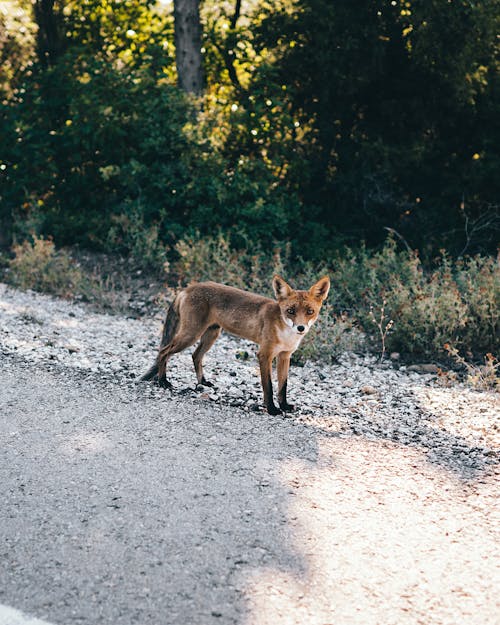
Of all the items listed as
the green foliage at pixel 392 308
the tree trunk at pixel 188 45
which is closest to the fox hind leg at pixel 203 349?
the green foliage at pixel 392 308

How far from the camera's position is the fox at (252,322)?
5504 mm

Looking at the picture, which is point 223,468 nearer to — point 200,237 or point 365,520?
point 365,520

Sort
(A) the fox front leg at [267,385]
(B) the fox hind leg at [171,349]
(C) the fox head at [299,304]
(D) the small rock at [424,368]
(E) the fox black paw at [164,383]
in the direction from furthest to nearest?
(D) the small rock at [424,368] → (E) the fox black paw at [164,383] → (B) the fox hind leg at [171,349] → (A) the fox front leg at [267,385] → (C) the fox head at [299,304]

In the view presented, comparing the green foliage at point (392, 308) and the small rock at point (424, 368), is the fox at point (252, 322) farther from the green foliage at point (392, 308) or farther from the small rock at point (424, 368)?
the small rock at point (424, 368)

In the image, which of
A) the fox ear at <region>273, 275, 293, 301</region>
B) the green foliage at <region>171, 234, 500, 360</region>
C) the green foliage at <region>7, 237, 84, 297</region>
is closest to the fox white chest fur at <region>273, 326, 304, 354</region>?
the fox ear at <region>273, 275, 293, 301</region>

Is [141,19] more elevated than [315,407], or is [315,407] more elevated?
[141,19]

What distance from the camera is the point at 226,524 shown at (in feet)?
12.7

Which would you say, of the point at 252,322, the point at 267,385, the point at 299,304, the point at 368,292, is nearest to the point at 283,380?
the point at 267,385

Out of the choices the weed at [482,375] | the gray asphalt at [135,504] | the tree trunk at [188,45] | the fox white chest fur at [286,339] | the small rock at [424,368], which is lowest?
the small rock at [424,368]

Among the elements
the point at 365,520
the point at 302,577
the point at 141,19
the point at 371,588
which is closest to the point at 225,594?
the point at 302,577

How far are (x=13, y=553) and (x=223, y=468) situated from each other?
59.5 inches

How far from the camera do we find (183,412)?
18.3ft

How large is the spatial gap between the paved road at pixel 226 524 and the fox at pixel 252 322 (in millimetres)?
498

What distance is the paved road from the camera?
10.6ft
